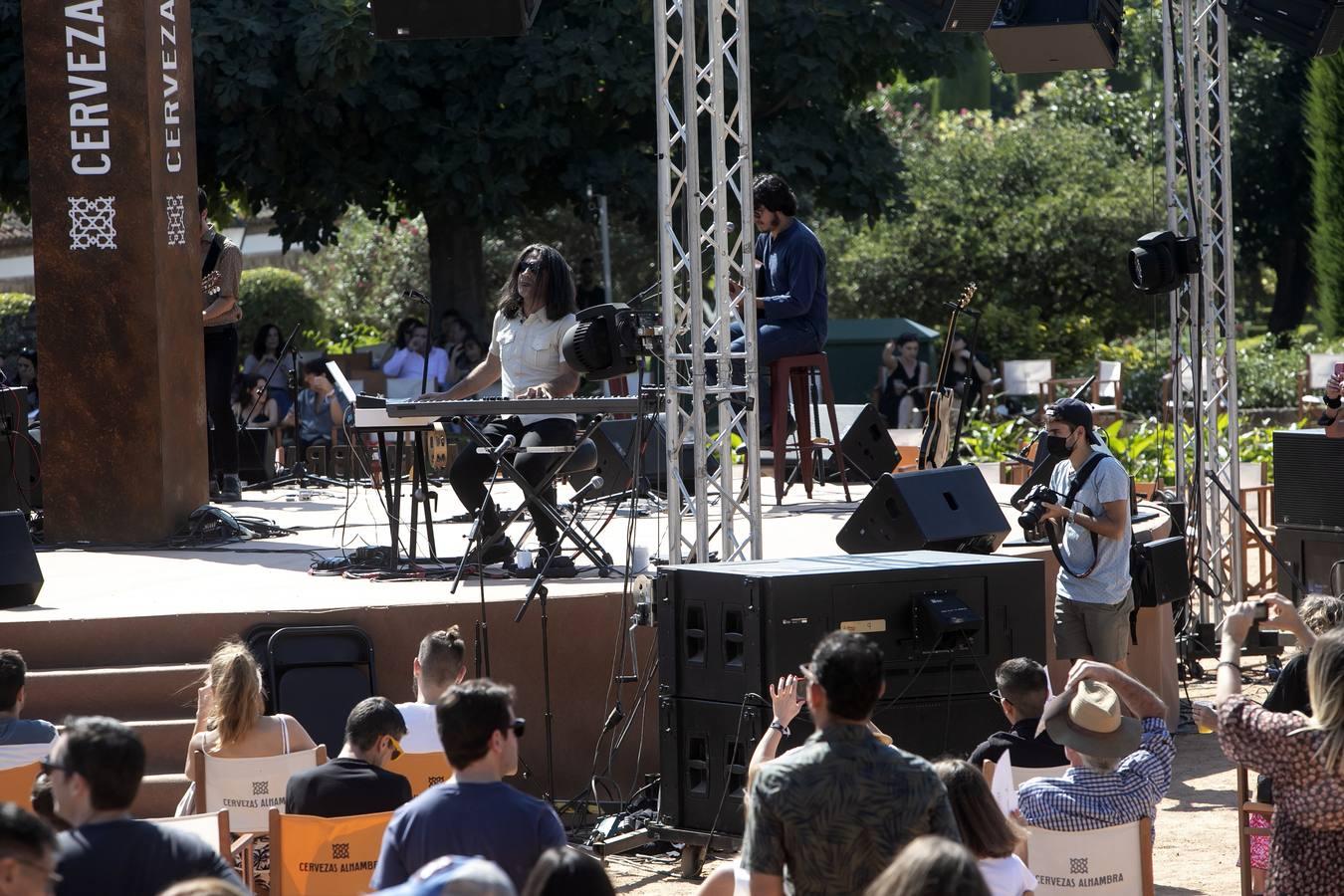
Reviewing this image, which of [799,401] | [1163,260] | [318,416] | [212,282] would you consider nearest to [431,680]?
[799,401]

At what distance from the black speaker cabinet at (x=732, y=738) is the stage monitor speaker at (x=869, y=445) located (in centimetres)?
401

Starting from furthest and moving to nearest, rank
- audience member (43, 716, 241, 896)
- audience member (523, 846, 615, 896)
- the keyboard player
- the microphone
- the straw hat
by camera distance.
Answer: the keyboard player, the microphone, the straw hat, audience member (43, 716, 241, 896), audience member (523, 846, 615, 896)

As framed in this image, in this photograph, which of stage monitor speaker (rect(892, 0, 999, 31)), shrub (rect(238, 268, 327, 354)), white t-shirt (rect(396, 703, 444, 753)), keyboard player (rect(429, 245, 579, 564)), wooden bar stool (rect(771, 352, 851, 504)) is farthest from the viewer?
shrub (rect(238, 268, 327, 354))

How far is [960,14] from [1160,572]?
318cm

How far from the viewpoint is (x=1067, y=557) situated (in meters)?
8.47

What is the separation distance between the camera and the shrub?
26484 millimetres

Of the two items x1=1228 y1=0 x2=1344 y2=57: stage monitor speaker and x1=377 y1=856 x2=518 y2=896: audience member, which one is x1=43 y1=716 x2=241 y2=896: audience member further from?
x1=1228 y1=0 x2=1344 y2=57: stage monitor speaker

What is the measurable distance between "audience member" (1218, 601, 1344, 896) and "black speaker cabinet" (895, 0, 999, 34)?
19.1 ft

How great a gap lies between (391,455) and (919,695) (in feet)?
23.6

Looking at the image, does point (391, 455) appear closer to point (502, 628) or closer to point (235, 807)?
point (502, 628)

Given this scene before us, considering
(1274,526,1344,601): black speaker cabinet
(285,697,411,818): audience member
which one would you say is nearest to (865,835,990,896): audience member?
(285,697,411,818): audience member

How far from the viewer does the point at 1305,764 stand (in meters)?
4.31

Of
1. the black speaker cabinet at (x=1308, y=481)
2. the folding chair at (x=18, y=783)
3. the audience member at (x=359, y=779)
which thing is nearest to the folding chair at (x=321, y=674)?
the folding chair at (x=18, y=783)

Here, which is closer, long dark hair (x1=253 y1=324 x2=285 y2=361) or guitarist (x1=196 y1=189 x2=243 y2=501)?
guitarist (x1=196 y1=189 x2=243 y2=501)
